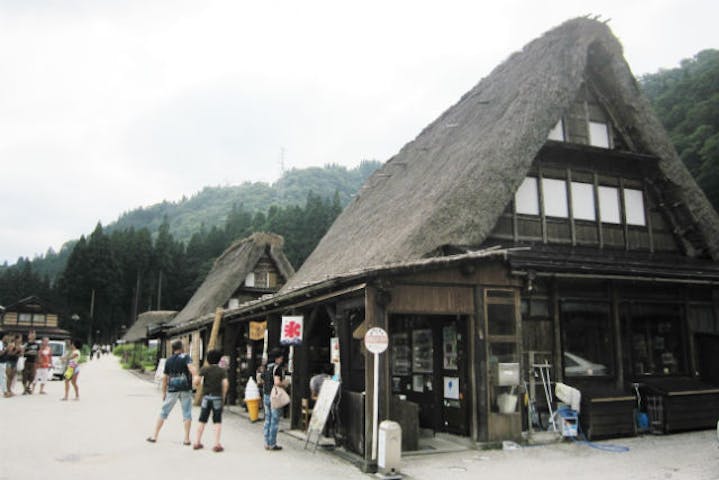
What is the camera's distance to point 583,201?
13.0 meters

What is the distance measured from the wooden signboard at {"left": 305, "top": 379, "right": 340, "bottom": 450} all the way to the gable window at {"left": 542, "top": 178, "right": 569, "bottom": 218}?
6.26 meters

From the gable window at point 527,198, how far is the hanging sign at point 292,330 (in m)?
5.44

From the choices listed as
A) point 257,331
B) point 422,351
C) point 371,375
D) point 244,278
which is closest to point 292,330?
point 422,351

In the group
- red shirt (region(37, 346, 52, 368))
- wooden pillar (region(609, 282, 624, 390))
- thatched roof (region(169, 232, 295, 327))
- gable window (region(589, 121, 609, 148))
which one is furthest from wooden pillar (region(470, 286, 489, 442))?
thatched roof (region(169, 232, 295, 327))

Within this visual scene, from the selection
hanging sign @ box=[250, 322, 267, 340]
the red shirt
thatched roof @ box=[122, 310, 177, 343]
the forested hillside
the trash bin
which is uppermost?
the forested hillside

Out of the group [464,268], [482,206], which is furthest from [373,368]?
[482,206]

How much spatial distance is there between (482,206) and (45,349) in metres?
15.4

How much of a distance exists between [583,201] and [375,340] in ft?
23.6

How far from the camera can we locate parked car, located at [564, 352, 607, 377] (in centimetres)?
1161

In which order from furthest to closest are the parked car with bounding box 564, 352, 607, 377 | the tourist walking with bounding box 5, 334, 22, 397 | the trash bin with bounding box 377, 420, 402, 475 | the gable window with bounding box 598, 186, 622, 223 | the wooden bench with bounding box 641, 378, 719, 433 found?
the tourist walking with bounding box 5, 334, 22, 397 → the gable window with bounding box 598, 186, 622, 223 → the parked car with bounding box 564, 352, 607, 377 → the wooden bench with bounding box 641, 378, 719, 433 → the trash bin with bounding box 377, 420, 402, 475

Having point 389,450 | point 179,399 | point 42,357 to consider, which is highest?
point 42,357

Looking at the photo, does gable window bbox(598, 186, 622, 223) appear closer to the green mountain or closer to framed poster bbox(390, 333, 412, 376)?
framed poster bbox(390, 333, 412, 376)

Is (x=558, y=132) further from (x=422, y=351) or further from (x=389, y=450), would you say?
(x=389, y=450)

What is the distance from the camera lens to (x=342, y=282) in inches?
373
